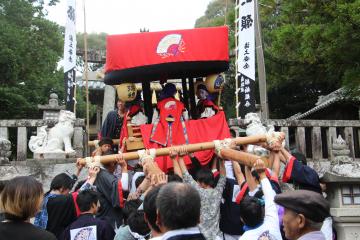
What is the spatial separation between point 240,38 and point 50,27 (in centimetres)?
1030

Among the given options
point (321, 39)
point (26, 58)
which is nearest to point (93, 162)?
point (321, 39)

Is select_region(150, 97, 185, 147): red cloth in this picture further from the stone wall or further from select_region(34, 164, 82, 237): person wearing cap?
select_region(34, 164, 82, 237): person wearing cap

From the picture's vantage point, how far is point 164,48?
20.4 ft

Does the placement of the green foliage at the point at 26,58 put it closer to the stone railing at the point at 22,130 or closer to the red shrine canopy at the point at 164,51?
the stone railing at the point at 22,130

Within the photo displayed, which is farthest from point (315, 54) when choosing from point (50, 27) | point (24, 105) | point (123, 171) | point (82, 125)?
point (50, 27)

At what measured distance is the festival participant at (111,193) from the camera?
14.7 feet

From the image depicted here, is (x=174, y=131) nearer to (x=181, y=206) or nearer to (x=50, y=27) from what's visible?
(x=181, y=206)

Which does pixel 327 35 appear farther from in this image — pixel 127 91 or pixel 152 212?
pixel 152 212

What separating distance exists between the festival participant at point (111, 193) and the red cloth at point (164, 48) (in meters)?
2.04

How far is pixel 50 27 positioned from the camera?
662 inches

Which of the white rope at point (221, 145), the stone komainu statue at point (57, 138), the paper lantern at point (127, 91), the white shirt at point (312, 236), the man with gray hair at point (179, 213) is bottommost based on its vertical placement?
the white shirt at point (312, 236)

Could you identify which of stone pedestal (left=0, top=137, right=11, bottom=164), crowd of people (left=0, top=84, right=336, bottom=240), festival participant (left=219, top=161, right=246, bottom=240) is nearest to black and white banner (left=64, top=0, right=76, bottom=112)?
stone pedestal (left=0, top=137, right=11, bottom=164)

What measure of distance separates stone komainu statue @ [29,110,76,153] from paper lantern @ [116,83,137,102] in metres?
1.44

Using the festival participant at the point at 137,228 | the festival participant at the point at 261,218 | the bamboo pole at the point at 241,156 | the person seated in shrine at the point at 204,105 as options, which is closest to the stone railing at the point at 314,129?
the person seated in shrine at the point at 204,105
